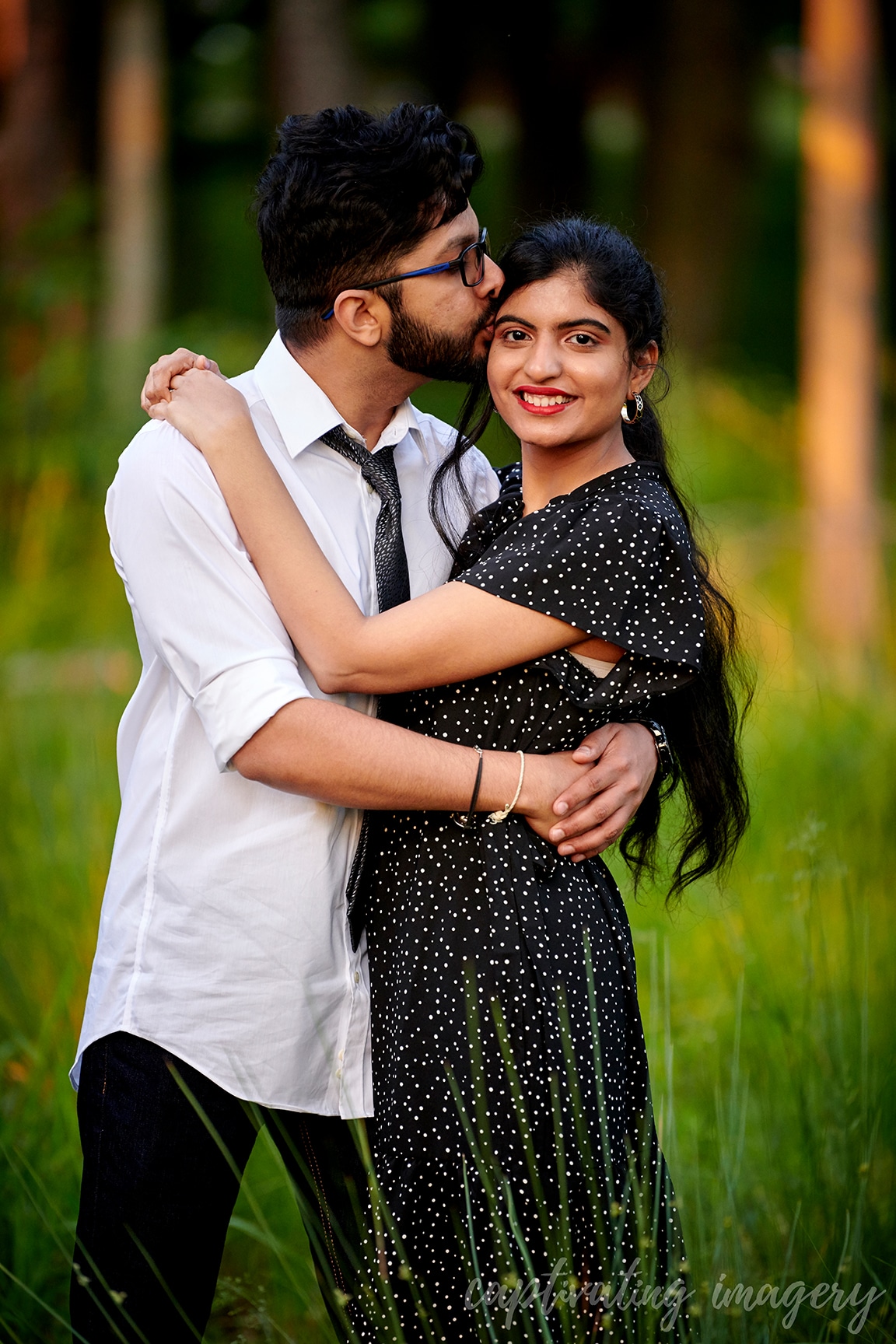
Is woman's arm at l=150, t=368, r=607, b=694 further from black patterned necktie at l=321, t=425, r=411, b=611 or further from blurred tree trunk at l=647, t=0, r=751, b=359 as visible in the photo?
blurred tree trunk at l=647, t=0, r=751, b=359

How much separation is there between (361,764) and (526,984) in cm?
41

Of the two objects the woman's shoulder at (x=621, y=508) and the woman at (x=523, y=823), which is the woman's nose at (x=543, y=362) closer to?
the woman at (x=523, y=823)

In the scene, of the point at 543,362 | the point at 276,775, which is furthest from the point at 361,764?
the point at 543,362

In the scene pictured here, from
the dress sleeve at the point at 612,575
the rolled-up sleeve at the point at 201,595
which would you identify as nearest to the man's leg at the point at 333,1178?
the rolled-up sleeve at the point at 201,595

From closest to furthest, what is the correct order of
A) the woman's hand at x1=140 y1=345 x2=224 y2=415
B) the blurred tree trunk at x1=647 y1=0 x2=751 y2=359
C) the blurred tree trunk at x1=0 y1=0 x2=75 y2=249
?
1. the woman's hand at x1=140 y1=345 x2=224 y2=415
2. the blurred tree trunk at x1=0 y1=0 x2=75 y2=249
3. the blurred tree trunk at x1=647 y1=0 x2=751 y2=359

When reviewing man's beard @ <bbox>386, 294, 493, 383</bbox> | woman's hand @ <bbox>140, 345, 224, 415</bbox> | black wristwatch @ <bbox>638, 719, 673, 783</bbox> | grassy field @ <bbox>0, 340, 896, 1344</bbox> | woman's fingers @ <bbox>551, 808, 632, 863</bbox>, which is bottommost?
grassy field @ <bbox>0, 340, 896, 1344</bbox>

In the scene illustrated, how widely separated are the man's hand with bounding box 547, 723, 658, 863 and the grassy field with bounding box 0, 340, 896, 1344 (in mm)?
306

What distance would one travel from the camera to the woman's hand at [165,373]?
2.11 meters

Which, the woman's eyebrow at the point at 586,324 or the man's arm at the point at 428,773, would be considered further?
the woman's eyebrow at the point at 586,324

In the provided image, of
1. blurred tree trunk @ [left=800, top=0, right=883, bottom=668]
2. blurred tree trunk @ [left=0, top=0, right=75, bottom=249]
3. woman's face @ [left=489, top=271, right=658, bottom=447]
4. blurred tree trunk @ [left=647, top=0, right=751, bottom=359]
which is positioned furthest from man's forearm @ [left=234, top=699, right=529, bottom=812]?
blurred tree trunk @ [left=647, top=0, right=751, bottom=359]

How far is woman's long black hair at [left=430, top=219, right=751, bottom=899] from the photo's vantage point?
7.09 feet

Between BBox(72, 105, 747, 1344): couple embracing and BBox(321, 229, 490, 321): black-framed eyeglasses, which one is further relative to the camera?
BBox(321, 229, 490, 321): black-framed eyeglasses

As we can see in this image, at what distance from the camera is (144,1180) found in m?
2.04

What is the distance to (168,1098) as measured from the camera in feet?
6.65
